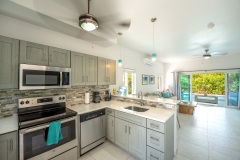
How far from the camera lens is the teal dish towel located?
5.14 feet

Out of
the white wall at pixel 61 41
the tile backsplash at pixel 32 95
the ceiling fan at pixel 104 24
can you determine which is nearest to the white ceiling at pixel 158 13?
the ceiling fan at pixel 104 24

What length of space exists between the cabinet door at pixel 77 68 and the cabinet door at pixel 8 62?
872 millimetres

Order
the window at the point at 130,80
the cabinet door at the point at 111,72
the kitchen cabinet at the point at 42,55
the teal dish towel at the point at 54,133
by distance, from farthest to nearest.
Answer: the window at the point at 130,80 < the cabinet door at the point at 111,72 < the kitchen cabinet at the point at 42,55 < the teal dish towel at the point at 54,133

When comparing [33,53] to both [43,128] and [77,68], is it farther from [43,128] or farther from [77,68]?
[43,128]

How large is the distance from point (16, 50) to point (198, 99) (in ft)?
28.2

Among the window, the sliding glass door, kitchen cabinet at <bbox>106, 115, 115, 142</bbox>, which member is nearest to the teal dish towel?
kitchen cabinet at <bbox>106, 115, 115, 142</bbox>

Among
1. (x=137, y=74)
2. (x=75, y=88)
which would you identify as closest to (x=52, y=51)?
(x=75, y=88)

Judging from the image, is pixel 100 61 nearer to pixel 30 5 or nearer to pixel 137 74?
pixel 30 5

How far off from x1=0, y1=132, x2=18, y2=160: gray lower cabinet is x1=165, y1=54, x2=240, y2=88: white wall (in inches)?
326

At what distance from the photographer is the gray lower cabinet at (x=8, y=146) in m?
1.29

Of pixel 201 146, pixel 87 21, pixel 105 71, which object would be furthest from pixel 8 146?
pixel 201 146

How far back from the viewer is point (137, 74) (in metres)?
4.95

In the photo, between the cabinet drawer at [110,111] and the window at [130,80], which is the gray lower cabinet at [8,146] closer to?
the cabinet drawer at [110,111]

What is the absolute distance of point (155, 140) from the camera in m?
1.73
